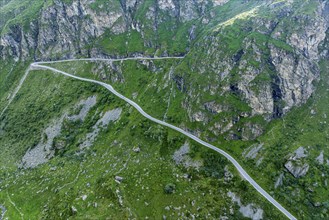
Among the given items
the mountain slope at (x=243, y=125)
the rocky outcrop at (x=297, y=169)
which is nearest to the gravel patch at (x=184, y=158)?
the mountain slope at (x=243, y=125)

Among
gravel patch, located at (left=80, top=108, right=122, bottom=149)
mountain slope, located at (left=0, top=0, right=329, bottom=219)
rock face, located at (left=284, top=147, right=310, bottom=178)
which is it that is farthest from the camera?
gravel patch, located at (left=80, top=108, right=122, bottom=149)

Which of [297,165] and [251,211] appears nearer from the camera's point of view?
[251,211]

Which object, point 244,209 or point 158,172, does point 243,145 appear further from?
point 158,172

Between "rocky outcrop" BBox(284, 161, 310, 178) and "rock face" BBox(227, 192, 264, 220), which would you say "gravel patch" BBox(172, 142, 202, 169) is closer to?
"rock face" BBox(227, 192, 264, 220)

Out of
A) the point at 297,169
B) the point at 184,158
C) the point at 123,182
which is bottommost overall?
the point at 297,169

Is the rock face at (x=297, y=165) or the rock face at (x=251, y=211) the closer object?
the rock face at (x=251, y=211)

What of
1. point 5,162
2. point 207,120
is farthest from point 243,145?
point 5,162

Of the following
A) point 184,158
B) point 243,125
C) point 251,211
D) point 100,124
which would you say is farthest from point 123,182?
point 243,125

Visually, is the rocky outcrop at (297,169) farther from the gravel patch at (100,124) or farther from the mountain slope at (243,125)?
the gravel patch at (100,124)

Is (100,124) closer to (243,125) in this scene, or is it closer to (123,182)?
(123,182)

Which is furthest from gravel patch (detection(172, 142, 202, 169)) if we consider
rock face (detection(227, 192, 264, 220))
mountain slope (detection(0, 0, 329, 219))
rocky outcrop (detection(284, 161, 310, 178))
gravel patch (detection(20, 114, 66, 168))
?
gravel patch (detection(20, 114, 66, 168))

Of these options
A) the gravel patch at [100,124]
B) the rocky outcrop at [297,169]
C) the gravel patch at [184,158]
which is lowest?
the rocky outcrop at [297,169]

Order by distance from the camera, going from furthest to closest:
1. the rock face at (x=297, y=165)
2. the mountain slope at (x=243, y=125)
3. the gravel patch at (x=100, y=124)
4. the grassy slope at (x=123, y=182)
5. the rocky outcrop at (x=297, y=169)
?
the gravel patch at (x=100, y=124)
the rock face at (x=297, y=165)
the rocky outcrop at (x=297, y=169)
the mountain slope at (x=243, y=125)
the grassy slope at (x=123, y=182)
